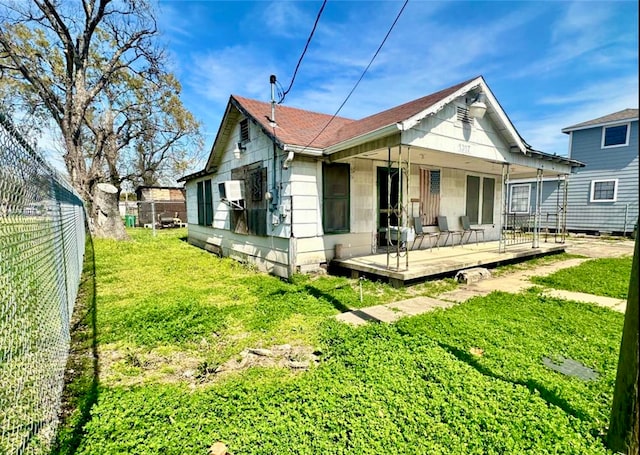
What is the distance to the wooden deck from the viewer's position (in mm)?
5770

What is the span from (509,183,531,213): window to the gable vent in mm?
12906

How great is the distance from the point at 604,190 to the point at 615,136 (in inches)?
101

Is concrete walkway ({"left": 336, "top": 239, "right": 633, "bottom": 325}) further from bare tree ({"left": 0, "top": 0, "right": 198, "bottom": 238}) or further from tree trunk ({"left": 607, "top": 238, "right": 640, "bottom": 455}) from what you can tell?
bare tree ({"left": 0, "top": 0, "right": 198, "bottom": 238})

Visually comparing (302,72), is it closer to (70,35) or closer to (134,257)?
(134,257)

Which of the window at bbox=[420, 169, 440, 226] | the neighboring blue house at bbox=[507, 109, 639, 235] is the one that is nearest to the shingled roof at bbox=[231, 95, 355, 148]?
the window at bbox=[420, 169, 440, 226]

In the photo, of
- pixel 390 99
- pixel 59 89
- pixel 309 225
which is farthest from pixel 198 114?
pixel 309 225

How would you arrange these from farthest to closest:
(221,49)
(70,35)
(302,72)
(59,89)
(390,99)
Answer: (59,89), (70,35), (390,99), (221,49), (302,72)

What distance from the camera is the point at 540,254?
8844 millimetres

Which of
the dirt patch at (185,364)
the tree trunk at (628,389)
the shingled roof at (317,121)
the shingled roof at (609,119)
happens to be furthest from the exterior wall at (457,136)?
the shingled roof at (609,119)

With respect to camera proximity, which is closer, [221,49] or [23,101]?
[221,49]

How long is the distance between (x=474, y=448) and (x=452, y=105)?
6273 millimetres

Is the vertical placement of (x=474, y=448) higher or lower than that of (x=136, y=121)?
lower

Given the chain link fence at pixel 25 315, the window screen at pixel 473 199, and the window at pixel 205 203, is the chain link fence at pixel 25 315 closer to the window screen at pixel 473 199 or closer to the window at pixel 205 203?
the window at pixel 205 203

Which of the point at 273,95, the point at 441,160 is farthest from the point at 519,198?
the point at 273,95
